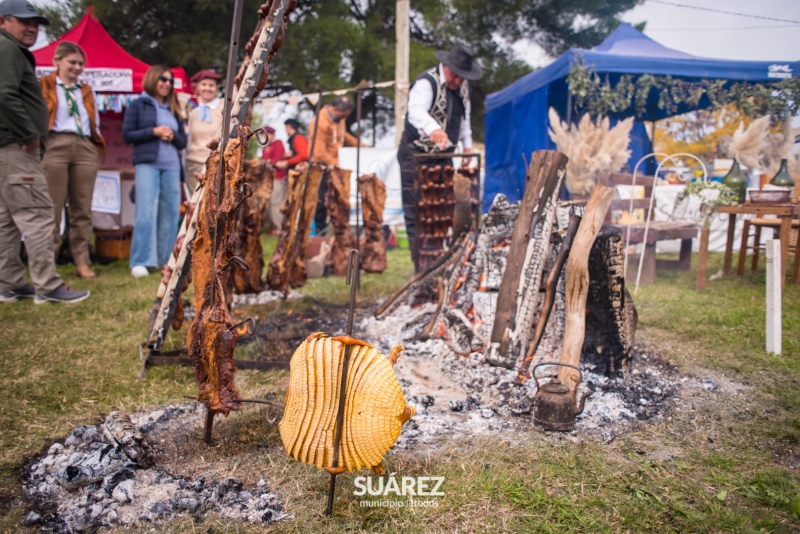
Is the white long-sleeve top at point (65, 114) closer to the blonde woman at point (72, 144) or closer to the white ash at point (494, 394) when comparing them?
the blonde woman at point (72, 144)

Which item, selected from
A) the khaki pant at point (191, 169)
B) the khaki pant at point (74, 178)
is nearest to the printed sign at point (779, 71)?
the khaki pant at point (191, 169)

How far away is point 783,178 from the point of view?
555 centimetres

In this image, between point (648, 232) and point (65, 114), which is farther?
point (648, 232)

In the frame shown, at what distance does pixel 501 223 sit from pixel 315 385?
2.61 metres

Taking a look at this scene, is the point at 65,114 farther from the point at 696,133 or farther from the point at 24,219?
the point at 696,133

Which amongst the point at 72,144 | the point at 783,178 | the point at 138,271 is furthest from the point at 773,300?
the point at 72,144

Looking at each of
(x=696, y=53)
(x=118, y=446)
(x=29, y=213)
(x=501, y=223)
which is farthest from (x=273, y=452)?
(x=696, y=53)

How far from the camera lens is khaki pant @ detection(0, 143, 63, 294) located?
4473 millimetres

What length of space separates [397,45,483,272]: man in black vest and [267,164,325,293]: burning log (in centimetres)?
112

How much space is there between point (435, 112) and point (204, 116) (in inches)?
119

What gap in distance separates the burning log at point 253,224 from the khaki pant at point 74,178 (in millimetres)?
2628

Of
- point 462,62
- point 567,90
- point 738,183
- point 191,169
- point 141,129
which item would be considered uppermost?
point 567,90

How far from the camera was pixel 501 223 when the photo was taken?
4160 mm

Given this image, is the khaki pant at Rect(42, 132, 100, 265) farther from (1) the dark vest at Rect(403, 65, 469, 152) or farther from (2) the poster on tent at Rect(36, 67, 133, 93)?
(1) the dark vest at Rect(403, 65, 469, 152)
